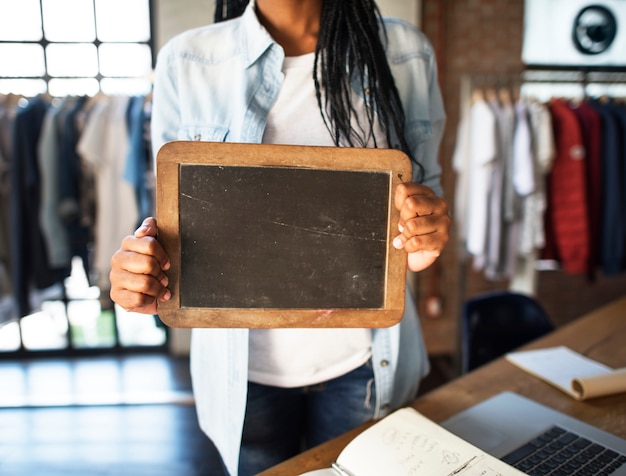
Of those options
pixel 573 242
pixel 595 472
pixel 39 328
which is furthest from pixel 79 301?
pixel 595 472

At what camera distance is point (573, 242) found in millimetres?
2799

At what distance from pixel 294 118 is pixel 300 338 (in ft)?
1.46

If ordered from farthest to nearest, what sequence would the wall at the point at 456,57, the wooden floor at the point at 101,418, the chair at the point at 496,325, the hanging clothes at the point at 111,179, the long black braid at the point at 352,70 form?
the wall at the point at 456,57 < the hanging clothes at the point at 111,179 < the wooden floor at the point at 101,418 < the chair at the point at 496,325 < the long black braid at the point at 352,70

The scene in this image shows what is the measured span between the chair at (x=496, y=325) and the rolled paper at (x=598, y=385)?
1.77 feet

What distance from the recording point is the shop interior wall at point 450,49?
3.16 meters

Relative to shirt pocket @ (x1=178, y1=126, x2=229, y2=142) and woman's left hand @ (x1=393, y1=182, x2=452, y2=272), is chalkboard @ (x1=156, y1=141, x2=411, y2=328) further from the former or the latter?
shirt pocket @ (x1=178, y1=126, x2=229, y2=142)

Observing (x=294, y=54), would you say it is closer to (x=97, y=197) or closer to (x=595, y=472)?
(x=595, y=472)

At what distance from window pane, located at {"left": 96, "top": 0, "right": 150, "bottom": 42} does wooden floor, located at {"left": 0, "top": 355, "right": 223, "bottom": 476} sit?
224 centimetres

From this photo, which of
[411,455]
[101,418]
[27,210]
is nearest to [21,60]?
[27,210]

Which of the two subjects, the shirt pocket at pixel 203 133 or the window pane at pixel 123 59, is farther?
the window pane at pixel 123 59

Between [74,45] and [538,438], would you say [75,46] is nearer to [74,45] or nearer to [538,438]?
[74,45]

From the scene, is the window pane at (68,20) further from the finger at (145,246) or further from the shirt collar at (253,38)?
the finger at (145,246)

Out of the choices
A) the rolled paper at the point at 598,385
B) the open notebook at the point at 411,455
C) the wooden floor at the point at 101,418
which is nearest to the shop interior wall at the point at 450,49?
the wooden floor at the point at 101,418

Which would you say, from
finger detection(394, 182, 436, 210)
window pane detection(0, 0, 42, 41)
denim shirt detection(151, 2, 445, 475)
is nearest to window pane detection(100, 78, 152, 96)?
window pane detection(0, 0, 42, 41)
